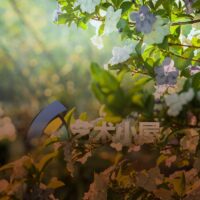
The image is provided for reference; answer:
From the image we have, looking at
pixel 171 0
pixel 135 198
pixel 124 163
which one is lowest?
pixel 135 198

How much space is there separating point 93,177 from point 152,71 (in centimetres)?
45

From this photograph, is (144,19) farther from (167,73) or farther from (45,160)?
(45,160)

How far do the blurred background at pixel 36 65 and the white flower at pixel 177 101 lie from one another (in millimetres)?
295

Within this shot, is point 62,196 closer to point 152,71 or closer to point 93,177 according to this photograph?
point 93,177

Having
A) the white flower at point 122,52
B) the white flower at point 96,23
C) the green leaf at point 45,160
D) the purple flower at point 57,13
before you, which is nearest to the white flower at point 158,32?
the white flower at point 122,52

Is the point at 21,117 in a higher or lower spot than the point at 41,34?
lower

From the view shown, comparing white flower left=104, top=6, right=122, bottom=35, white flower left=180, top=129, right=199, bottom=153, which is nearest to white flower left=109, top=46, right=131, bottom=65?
white flower left=104, top=6, right=122, bottom=35

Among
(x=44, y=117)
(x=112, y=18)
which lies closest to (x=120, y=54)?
(x=112, y=18)

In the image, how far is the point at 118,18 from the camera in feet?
4.28

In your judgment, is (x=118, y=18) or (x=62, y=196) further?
(x=62, y=196)

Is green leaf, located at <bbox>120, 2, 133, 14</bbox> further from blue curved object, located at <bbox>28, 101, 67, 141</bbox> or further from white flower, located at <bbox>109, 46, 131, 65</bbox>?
blue curved object, located at <bbox>28, 101, 67, 141</bbox>

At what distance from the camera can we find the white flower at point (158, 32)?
1.28 m

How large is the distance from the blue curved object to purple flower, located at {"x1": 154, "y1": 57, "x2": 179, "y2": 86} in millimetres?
375

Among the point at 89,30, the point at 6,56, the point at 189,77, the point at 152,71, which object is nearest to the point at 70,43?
the point at 89,30
